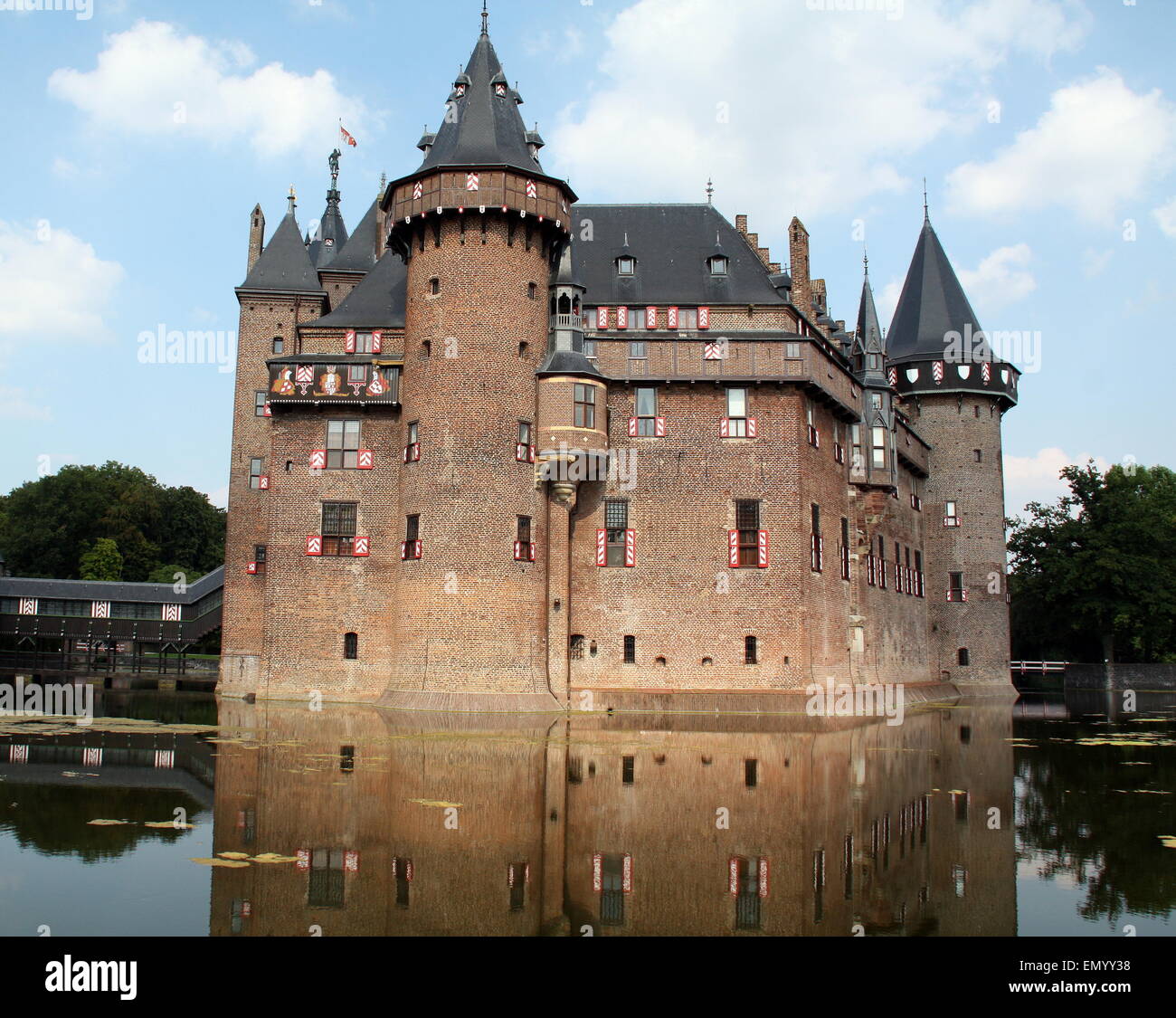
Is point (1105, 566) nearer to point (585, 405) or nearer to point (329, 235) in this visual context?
point (585, 405)

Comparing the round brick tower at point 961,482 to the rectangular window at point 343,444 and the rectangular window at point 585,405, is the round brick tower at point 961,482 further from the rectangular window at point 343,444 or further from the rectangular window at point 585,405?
the rectangular window at point 343,444

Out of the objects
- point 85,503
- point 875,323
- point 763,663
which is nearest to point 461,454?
point 763,663

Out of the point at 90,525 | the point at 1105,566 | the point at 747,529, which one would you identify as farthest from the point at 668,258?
the point at 90,525

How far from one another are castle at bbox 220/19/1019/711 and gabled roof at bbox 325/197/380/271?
164 inches

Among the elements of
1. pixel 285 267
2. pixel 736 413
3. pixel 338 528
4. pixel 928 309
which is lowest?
pixel 338 528

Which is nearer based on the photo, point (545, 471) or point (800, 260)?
point (545, 471)

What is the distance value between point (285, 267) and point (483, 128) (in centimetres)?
1275

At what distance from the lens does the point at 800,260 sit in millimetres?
37875

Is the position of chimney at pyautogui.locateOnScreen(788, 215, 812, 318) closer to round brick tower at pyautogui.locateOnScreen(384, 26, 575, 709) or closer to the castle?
the castle

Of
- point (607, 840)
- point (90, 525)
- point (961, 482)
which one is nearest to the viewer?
point (607, 840)

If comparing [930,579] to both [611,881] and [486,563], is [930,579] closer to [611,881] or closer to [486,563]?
[486,563]

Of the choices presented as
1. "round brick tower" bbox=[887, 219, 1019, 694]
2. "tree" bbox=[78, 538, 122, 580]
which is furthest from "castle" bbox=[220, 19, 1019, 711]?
"tree" bbox=[78, 538, 122, 580]

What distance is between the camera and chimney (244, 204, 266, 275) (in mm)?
41344

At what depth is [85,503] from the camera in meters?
76.6
